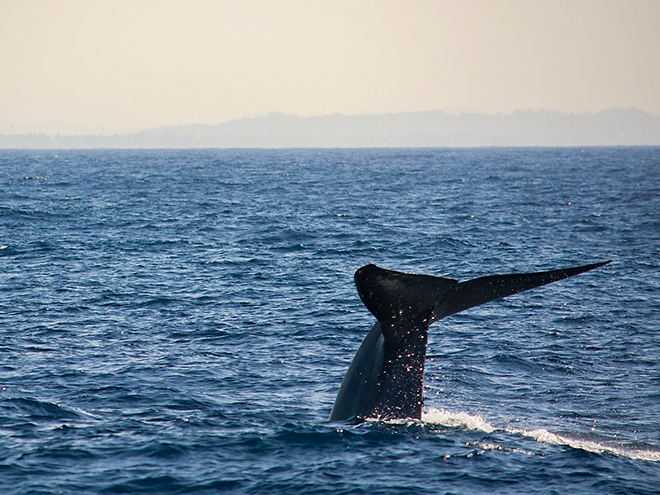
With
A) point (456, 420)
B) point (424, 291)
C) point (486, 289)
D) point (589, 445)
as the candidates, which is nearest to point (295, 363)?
point (456, 420)

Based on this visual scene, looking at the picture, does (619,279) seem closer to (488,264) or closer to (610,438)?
(488,264)

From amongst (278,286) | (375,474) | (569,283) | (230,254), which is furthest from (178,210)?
(375,474)

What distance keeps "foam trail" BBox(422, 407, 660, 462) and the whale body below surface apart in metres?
2.00

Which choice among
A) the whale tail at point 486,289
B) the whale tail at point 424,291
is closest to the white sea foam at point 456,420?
the whale tail at point 424,291

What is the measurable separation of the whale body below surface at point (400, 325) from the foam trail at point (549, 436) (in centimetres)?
200

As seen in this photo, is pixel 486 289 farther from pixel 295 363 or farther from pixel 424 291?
pixel 295 363

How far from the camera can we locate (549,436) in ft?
45.0

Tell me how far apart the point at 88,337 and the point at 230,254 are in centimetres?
1528

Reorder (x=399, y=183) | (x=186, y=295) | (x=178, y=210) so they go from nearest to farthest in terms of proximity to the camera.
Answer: (x=186, y=295), (x=178, y=210), (x=399, y=183)

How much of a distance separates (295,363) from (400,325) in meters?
8.10

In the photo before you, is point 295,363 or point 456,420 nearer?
point 456,420

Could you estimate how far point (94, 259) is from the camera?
33.2 metres

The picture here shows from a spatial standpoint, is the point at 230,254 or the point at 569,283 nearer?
the point at 569,283

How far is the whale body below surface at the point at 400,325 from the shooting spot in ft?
33.3
